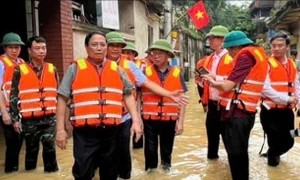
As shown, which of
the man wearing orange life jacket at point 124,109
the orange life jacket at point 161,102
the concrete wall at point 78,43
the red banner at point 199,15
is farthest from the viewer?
the red banner at point 199,15

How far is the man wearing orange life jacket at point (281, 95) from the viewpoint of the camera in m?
5.12

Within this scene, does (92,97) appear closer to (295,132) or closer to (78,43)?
(295,132)

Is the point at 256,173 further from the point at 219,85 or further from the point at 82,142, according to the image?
the point at 82,142

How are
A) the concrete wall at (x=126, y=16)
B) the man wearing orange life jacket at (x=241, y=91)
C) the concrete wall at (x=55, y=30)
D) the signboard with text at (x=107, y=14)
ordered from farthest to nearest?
the concrete wall at (x=126, y=16), the signboard with text at (x=107, y=14), the concrete wall at (x=55, y=30), the man wearing orange life jacket at (x=241, y=91)

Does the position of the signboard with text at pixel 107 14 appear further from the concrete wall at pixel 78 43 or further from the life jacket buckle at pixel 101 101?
the life jacket buckle at pixel 101 101

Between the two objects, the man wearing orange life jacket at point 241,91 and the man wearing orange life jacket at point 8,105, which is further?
the man wearing orange life jacket at point 8,105

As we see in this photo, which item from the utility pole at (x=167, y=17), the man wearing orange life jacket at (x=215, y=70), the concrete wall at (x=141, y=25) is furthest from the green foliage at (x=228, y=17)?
the man wearing orange life jacket at (x=215, y=70)

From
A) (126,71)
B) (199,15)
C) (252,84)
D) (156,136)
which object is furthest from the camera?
(199,15)

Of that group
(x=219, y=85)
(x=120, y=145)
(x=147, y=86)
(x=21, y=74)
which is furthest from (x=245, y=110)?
(x=21, y=74)

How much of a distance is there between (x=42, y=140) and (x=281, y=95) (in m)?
3.23

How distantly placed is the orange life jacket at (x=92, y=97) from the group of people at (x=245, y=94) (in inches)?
49.0

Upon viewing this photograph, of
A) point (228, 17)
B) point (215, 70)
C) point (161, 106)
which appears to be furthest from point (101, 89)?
point (228, 17)

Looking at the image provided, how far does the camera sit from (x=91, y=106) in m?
3.48

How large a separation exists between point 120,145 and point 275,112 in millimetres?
2196
